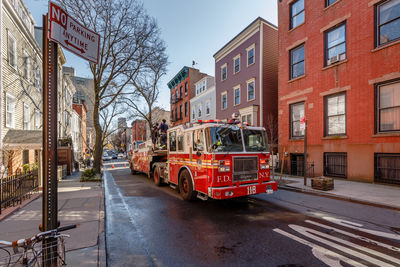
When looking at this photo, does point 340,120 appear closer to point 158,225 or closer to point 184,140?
point 184,140

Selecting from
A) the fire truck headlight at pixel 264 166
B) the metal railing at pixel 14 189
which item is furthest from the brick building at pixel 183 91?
the fire truck headlight at pixel 264 166

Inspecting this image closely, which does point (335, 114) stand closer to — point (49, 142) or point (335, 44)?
point (335, 44)

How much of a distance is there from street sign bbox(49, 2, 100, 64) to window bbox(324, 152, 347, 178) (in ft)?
42.8

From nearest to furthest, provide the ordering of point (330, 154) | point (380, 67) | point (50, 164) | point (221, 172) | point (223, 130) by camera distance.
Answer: point (50, 164), point (221, 172), point (223, 130), point (380, 67), point (330, 154)

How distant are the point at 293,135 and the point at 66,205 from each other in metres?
13.4

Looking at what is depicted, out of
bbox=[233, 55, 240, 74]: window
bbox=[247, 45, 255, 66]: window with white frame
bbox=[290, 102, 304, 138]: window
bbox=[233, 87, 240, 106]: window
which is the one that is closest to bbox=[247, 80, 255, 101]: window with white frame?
bbox=[233, 87, 240, 106]: window

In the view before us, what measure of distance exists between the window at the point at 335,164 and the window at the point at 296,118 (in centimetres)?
237

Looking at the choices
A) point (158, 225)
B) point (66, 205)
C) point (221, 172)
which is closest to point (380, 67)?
point (221, 172)

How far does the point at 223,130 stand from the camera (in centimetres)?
670

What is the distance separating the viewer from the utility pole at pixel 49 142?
88.8 inches

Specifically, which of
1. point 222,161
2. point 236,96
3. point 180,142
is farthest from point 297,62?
point 222,161

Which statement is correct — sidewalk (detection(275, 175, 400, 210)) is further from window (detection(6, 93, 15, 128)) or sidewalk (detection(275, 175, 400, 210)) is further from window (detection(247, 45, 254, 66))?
window (detection(6, 93, 15, 128))

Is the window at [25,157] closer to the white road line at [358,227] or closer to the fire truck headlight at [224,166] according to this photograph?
A: the fire truck headlight at [224,166]

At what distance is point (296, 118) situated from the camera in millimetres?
14594
